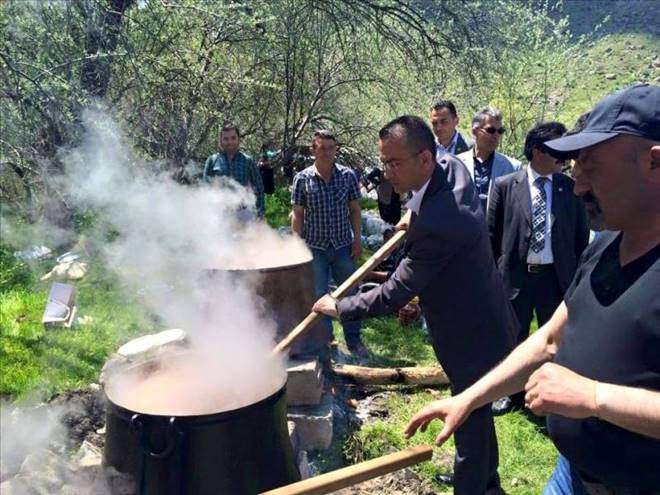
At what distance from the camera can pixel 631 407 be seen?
1469mm

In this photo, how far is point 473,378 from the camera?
10.3ft

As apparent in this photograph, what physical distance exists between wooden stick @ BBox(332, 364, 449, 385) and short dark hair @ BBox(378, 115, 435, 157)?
90.9 inches

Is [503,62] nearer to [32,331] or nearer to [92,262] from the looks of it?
[92,262]

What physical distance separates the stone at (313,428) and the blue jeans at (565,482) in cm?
197

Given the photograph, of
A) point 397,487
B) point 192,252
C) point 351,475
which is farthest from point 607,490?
point 192,252

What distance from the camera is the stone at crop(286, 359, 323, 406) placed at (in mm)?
3939

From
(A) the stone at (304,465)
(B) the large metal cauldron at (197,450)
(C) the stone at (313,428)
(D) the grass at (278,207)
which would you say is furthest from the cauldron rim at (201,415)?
(D) the grass at (278,207)

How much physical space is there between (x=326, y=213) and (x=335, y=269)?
536 mm

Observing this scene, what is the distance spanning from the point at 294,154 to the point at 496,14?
4.39 meters

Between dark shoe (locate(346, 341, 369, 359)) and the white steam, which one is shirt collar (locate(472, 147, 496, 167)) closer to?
the white steam

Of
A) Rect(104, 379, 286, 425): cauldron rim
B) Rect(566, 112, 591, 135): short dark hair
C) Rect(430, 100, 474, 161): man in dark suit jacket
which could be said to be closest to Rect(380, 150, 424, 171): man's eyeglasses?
Rect(566, 112, 591, 135): short dark hair

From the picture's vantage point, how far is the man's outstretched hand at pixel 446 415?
6.71ft

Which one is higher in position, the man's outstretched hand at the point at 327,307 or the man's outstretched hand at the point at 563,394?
the man's outstretched hand at the point at 563,394

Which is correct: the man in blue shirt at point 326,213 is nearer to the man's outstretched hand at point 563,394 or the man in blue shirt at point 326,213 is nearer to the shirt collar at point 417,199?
the shirt collar at point 417,199
